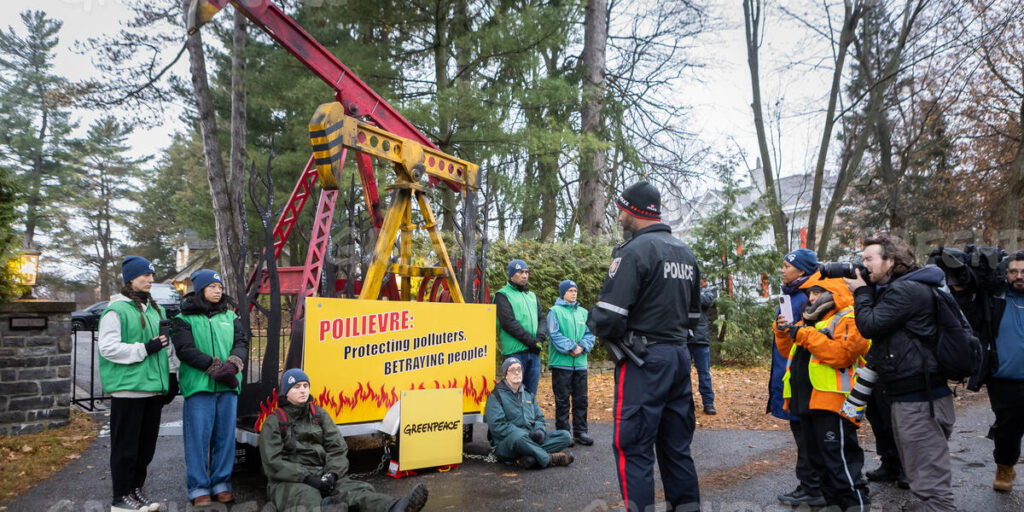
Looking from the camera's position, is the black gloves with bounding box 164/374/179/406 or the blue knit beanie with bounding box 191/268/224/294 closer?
the black gloves with bounding box 164/374/179/406

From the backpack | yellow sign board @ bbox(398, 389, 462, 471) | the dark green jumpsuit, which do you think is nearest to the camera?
the backpack

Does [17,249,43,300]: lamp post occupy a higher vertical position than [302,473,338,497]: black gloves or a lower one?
higher

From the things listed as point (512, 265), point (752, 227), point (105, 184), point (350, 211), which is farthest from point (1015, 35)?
point (105, 184)

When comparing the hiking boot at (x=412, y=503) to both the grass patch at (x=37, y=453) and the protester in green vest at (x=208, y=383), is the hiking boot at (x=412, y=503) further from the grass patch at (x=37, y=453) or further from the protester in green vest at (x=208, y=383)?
the grass patch at (x=37, y=453)

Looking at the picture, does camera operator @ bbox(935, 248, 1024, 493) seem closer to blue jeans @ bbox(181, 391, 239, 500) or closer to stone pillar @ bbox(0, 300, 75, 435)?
blue jeans @ bbox(181, 391, 239, 500)

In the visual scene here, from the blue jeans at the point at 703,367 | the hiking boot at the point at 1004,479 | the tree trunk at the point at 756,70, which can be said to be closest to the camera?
the hiking boot at the point at 1004,479

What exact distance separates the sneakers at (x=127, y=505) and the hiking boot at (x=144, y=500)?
1 centimetres

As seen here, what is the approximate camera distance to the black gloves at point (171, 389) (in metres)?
4.82

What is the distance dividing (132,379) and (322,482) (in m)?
1.49

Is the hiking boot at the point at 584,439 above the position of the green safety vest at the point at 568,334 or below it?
below

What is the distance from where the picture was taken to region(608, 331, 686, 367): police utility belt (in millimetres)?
3744

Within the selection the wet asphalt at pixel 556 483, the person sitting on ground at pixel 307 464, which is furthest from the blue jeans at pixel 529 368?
the person sitting on ground at pixel 307 464

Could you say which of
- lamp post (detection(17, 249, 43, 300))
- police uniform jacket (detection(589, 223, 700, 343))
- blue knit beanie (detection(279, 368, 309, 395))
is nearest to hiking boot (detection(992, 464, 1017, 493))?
police uniform jacket (detection(589, 223, 700, 343))

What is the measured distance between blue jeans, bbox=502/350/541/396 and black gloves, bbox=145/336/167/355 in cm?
327
